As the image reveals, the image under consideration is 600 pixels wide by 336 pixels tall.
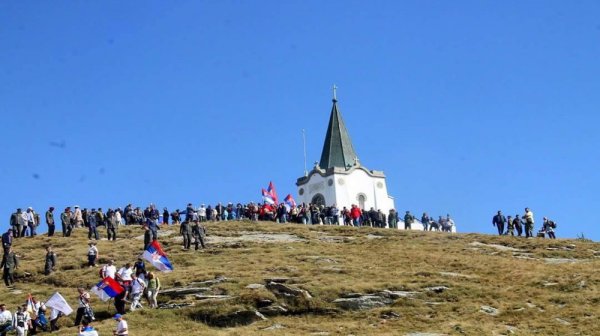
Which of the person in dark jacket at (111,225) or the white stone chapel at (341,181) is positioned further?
the white stone chapel at (341,181)

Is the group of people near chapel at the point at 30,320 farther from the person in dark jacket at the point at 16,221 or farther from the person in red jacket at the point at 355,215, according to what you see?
the person in red jacket at the point at 355,215

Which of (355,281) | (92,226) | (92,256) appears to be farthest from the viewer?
(92,226)

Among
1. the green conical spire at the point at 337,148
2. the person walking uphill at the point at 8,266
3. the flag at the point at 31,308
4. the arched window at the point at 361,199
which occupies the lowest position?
the flag at the point at 31,308

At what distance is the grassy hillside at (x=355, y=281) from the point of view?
31.9 meters

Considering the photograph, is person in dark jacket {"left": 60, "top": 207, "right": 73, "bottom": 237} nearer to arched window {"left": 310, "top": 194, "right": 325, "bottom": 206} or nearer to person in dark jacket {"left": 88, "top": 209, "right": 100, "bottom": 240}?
person in dark jacket {"left": 88, "top": 209, "right": 100, "bottom": 240}

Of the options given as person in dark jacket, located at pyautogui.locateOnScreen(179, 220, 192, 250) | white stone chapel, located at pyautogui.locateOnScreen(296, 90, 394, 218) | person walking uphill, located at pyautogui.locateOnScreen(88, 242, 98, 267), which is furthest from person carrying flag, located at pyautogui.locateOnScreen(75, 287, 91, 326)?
white stone chapel, located at pyautogui.locateOnScreen(296, 90, 394, 218)

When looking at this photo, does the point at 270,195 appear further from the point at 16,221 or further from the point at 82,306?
the point at 82,306

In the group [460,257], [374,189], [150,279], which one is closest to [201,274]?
[150,279]

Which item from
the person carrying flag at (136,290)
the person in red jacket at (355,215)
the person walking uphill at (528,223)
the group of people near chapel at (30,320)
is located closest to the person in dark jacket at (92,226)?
the group of people near chapel at (30,320)

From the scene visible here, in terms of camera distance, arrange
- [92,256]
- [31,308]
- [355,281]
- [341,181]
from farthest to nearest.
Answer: [341,181], [92,256], [355,281], [31,308]

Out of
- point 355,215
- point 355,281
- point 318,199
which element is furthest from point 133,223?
point 318,199

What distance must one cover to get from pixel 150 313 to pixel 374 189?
2067 inches

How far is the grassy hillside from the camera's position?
31.9 m

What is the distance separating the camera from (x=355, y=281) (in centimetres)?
3678
